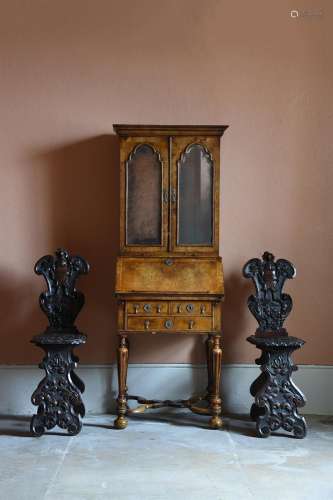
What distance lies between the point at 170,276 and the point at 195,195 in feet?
1.97

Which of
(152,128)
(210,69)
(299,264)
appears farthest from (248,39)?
(299,264)

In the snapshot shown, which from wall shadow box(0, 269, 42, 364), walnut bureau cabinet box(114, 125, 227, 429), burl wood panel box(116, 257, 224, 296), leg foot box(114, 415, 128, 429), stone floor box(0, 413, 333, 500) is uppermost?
walnut bureau cabinet box(114, 125, 227, 429)

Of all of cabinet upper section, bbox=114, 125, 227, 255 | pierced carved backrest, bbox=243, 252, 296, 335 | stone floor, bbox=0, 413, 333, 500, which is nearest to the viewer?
stone floor, bbox=0, 413, 333, 500

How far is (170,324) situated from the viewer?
388cm

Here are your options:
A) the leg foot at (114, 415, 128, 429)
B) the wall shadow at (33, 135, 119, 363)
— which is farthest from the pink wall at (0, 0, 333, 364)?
the leg foot at (114, 415, 128, 429)

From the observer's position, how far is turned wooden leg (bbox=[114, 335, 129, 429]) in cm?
387

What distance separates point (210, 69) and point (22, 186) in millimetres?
1659

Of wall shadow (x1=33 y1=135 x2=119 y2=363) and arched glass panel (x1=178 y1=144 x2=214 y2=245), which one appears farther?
wall shadow (x1=33 y1=135 x2=119 y2=363)

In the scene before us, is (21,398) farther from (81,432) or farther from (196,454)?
(196,454)

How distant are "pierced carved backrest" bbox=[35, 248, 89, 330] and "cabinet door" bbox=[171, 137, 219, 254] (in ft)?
2.37

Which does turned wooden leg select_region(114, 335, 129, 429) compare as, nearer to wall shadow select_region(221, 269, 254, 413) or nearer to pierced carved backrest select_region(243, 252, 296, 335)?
wall shadow select_region(221, 269, 254, 413)

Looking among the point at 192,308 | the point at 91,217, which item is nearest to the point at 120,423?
the point at 192,308

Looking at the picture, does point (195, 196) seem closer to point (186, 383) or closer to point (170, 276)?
point (170, 276)


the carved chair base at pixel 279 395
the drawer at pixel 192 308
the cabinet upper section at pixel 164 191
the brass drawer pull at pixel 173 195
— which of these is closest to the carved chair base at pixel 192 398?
the drawer at pixel 192 308
